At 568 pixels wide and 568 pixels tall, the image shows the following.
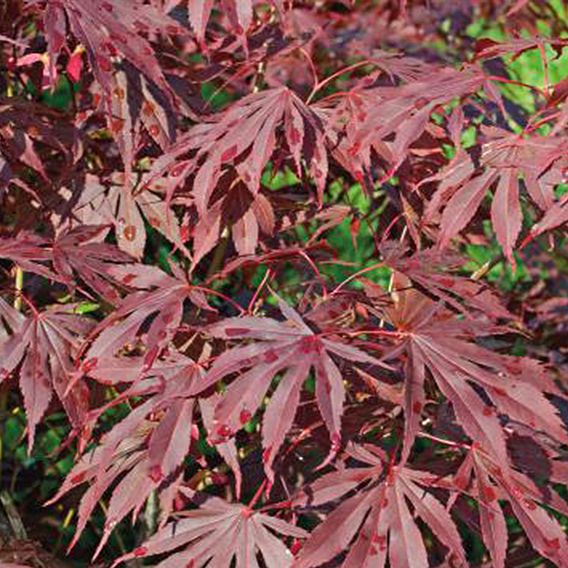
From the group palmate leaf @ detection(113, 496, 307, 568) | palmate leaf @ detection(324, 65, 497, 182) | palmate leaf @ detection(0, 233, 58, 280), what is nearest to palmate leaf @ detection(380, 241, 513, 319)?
palmate leaf @ detection(324, 65, 497, 182)

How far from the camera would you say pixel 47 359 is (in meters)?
1.46

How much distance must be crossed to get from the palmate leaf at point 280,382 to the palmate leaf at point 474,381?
0.08 meters

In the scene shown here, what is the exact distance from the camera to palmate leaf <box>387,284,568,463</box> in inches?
47.7

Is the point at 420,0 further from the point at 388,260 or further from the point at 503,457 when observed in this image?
the point at 503,457

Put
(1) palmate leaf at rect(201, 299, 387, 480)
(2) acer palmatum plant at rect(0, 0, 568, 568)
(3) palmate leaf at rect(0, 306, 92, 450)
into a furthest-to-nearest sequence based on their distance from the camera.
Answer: (3) palmate leaf at rect(0, 306, 92, 450)
(2) acer palmatum plant at rect(0, 0, 568, 568)
(1) palmate leaf at rect(201, 299, 387, 480)

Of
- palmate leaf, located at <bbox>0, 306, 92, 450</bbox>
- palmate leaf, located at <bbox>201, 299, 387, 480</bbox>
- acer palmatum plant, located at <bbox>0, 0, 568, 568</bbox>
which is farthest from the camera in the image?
palmate leaf, located at <bbox>0, 306, 92, 450</bbox>

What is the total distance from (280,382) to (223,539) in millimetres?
311

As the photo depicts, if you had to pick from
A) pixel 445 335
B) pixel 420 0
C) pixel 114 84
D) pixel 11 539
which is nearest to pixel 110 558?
pixel 11 539

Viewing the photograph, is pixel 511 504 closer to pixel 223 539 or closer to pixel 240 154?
pixel 223 539

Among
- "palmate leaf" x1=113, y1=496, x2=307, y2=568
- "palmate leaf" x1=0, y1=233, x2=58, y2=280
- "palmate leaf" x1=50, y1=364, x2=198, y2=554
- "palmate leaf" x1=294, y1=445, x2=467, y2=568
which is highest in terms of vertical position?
"palmate leaf" x1=0, y1=233, x2=58, y2=280

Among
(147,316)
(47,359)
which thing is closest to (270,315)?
(147,316)


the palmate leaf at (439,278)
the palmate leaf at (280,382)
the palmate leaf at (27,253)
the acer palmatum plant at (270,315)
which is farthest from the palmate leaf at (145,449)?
the palmate leaf at (439,278)

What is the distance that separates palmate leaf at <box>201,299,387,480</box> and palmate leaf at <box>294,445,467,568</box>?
17 cm

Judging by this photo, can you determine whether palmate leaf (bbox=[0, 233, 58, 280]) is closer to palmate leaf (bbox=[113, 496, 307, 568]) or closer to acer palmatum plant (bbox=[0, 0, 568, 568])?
acer palmatum plant (bbox=[0, 0, 568, 568])
